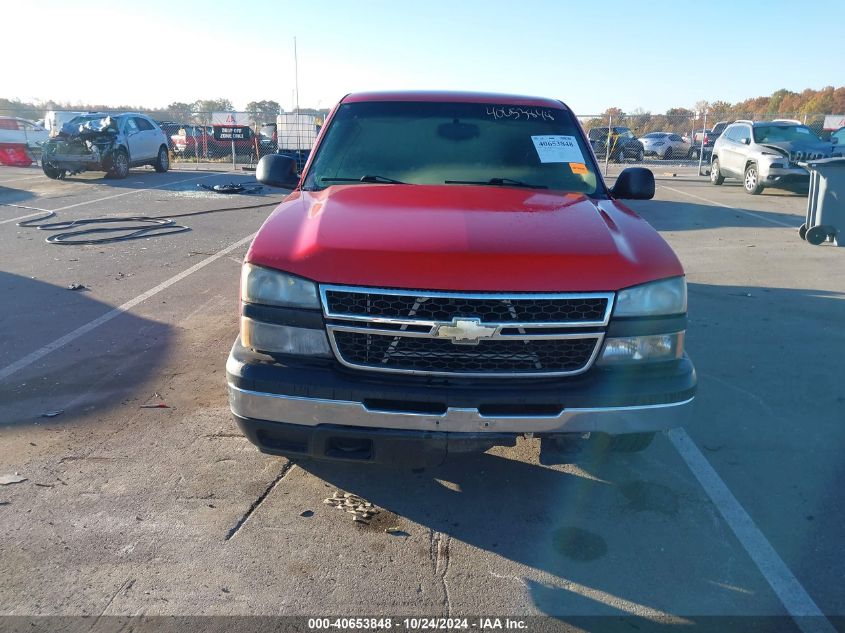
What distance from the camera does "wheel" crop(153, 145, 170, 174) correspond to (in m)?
21.7

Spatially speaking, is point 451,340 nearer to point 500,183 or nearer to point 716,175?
point 500,183

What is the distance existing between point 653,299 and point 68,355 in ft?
14.6

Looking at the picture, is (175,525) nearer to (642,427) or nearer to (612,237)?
(642,427)

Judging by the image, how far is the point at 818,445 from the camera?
416 centimetres

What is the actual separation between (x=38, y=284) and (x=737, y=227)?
10849mm

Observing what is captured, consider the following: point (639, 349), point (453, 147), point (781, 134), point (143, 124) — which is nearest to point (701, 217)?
point (781, 134)

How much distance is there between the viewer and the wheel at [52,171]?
18922mm

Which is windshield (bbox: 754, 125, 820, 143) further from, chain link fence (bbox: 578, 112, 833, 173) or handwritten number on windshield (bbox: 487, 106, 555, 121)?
handwritten number on windshield (bbox: 487, 106, 555, 121)

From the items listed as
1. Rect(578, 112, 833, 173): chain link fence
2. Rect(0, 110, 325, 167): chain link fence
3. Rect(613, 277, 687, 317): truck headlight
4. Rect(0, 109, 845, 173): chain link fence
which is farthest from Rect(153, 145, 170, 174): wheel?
Rect(613, 277, 687, 317): truck headlight

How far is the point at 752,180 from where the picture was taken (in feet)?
56.2

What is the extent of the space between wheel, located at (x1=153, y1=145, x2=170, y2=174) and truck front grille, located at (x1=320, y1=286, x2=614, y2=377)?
20746 millimetres

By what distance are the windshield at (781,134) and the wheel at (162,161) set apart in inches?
660

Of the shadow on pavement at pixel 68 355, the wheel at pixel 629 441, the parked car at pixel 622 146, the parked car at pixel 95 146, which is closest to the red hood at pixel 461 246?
the wheel at pixel 629 441

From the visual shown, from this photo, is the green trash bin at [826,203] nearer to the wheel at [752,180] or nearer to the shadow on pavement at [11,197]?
the wheel at [752,180]
